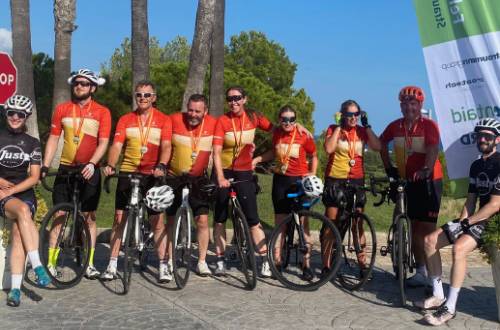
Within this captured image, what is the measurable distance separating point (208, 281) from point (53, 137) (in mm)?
2404

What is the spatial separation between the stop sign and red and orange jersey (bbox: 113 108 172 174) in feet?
4.80

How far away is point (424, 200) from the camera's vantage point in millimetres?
6609

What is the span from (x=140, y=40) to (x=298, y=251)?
689 centimetres

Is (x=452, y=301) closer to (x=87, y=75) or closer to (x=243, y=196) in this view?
(x=243, y=196)

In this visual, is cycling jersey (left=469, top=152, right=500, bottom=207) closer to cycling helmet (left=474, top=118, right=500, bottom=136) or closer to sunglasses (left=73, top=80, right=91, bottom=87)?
cycling helmet (left=474, top=118, right=500, bottom=136)

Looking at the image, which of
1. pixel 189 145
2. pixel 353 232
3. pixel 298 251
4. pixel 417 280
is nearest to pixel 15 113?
pixel 189 145

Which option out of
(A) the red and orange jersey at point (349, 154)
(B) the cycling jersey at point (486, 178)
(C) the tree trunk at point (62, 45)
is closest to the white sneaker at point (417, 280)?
(A) the red and orange jersey at point (349, 154)

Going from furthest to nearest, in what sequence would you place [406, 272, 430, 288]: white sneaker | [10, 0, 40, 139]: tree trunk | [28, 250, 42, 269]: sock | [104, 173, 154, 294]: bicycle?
[10, 0, 40, 139]: tree trunk < [406, 272, 430, 288]: white sneaker < [104, 173, 154, 294]: bicycle < [28, 250, 42, 269]: sock

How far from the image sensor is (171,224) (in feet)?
22.3

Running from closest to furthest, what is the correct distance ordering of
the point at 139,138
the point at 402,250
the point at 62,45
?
the point at 402,250
the point at 139,138
the point at 62,45

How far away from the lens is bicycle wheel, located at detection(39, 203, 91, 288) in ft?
20.6

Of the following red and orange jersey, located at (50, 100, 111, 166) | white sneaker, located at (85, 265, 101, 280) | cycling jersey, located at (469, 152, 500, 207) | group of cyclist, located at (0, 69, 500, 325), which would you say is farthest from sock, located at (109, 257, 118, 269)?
cycling jersey, located at (469, 152, 500, 207)

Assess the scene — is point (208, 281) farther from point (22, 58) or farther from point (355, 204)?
point (22, 58)

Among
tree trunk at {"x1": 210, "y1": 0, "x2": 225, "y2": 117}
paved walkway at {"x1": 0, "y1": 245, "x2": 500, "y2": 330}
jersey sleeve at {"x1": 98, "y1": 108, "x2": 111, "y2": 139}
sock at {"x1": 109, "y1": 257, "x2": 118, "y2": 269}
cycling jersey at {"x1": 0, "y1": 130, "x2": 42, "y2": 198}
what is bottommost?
paved walkway at {"x1": 0, "y1": 245, "x2": 500, "y2": 330}
